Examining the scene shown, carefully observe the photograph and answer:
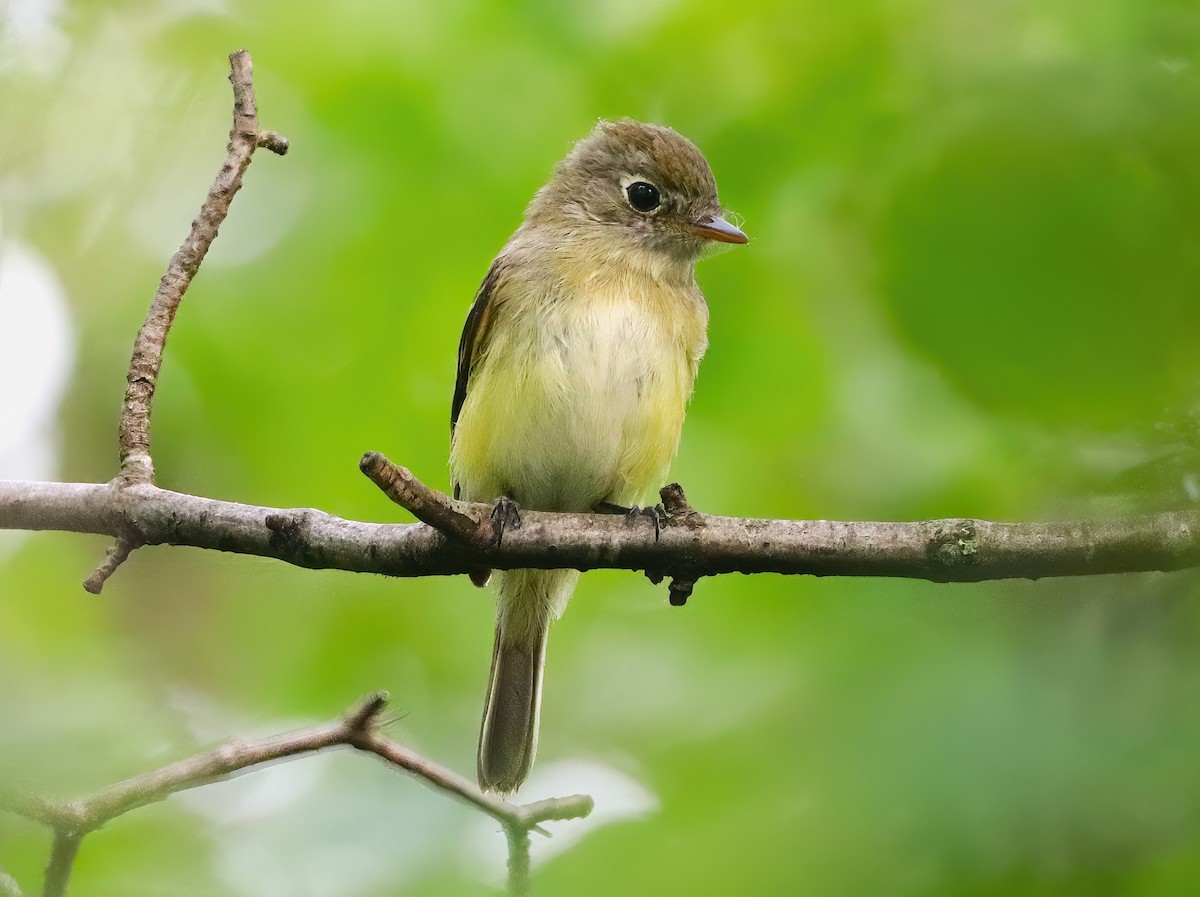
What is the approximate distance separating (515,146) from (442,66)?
1.62 ft

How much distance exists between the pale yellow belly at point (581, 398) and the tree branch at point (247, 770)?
5.87 feet

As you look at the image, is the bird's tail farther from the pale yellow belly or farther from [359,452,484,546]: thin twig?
[359,452,484,546]: thin twig

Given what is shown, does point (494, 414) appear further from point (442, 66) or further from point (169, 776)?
point (169, 776)

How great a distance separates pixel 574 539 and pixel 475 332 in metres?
1.71

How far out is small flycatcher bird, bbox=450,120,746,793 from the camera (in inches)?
206

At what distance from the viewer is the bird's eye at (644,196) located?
606 centimetres

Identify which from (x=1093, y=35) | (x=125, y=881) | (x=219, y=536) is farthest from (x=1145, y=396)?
(x=219, y=536)

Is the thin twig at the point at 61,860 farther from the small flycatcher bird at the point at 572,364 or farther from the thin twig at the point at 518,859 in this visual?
the small flycatcher bird at the point at 572,364

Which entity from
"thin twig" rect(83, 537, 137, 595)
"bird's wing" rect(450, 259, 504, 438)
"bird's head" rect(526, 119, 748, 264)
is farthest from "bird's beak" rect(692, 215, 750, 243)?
"thin twig" rect(83, 537, 137, 595)

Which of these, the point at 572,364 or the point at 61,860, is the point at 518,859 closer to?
the point at 61,860

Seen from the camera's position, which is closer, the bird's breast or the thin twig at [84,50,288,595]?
the thin twig at [84,50,288,595]

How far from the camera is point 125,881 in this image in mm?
2867

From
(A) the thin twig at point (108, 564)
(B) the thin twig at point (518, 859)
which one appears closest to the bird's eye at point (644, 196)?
(A) the thin twig at point (108, 564)

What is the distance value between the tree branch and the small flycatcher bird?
110cm
